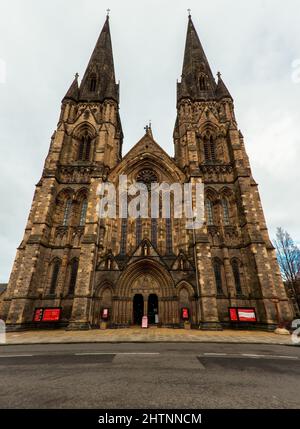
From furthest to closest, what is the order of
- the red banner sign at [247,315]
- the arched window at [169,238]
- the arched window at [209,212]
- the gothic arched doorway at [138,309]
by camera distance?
1. the arched window at [209,212]
2. the arched window at [169,238]
3. the gothic arched doorway at [138,309]
4. the red banner sign at [247,315]

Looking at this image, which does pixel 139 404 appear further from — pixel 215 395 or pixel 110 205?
pixel 110 205

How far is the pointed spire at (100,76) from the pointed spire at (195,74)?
384 inches

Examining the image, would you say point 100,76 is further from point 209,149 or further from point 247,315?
point 247,315

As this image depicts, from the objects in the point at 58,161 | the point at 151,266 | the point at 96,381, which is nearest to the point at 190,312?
the point at 151,266

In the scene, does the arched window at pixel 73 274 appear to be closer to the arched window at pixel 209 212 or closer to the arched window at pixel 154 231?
the arched window at pixel 154 231

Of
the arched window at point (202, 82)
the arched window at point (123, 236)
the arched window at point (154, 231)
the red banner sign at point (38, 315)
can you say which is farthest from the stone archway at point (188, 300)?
the arched window at point (202, 82)

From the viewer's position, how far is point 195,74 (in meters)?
30.8

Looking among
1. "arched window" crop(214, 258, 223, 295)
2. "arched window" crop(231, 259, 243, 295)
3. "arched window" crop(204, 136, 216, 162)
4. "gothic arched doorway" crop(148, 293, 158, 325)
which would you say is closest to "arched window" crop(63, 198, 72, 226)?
Result: "gothic arched doorway" crop(148, 293, 158, 325)

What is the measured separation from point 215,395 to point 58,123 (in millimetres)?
28209

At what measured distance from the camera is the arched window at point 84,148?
23906 mm

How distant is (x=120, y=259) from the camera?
18172 mm

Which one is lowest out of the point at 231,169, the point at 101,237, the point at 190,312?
the point at 190,312

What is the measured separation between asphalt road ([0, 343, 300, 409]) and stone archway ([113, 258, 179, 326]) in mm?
9937

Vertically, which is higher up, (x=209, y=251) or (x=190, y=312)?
(x=209, y=251)
